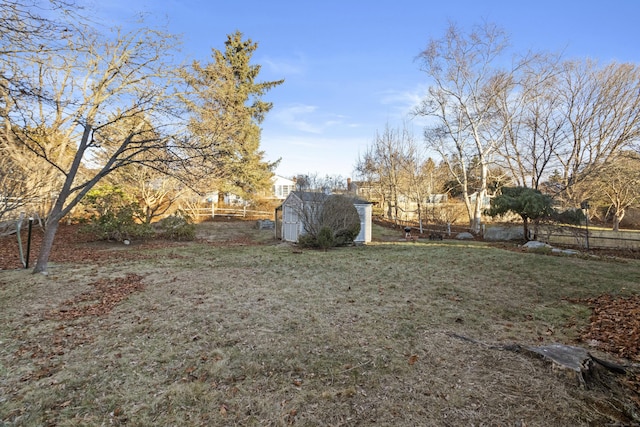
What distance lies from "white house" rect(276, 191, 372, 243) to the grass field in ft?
16.6

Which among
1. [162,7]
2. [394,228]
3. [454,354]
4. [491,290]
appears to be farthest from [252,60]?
[454,354]

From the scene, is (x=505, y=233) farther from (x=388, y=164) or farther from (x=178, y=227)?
(x=178, y=227)

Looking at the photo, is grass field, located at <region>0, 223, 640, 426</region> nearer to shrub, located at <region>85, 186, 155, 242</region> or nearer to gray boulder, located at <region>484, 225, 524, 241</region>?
shrub, located at <region>85, 186, 155, 242</region>

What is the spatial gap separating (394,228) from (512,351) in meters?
17.6

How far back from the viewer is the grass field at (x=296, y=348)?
249cm

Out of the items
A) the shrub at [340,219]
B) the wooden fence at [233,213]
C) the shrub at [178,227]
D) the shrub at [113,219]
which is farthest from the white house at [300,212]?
the wooden fence at [233,213]

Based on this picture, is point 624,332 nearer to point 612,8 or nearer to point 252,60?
point 612,8

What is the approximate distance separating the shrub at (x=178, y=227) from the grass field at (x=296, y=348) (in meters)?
7.27

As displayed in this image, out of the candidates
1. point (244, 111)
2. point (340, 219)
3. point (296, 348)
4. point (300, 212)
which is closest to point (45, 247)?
point (296, 348)

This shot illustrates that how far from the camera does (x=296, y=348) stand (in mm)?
3604

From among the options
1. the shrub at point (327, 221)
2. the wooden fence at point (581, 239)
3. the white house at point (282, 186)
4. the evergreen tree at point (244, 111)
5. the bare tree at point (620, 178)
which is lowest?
the wooden fence at point (581, 239)

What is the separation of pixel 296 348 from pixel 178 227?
12897 millimetres

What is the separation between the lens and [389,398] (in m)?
2.65

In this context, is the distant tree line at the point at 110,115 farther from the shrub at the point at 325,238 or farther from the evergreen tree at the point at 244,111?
the shrub at the point at 325,238
